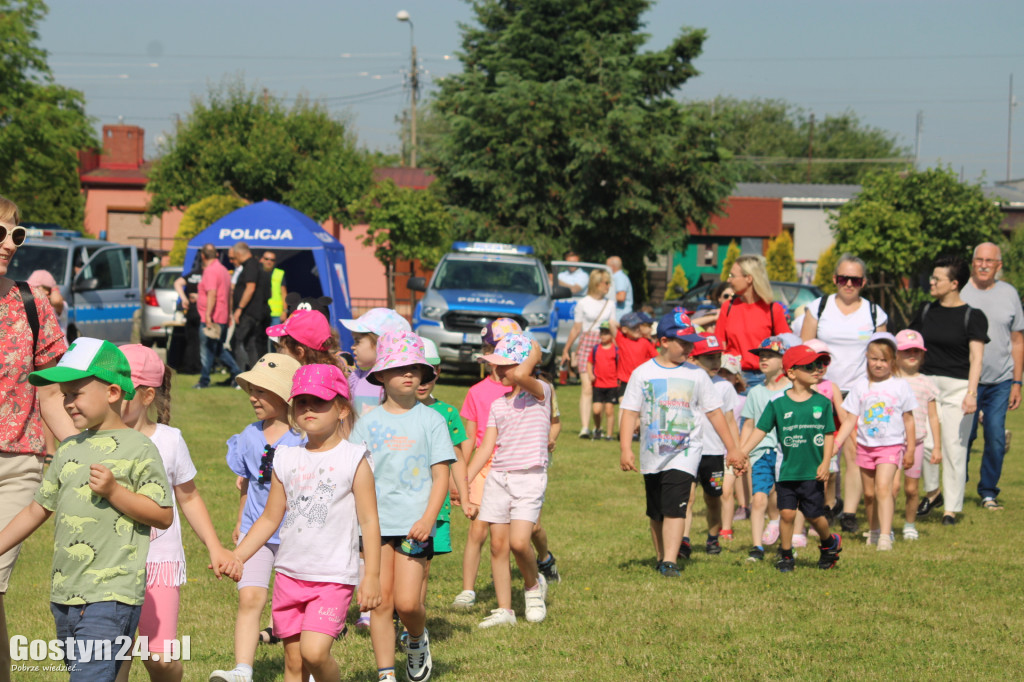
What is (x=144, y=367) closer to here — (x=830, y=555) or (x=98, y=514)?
(x=98, y=514)

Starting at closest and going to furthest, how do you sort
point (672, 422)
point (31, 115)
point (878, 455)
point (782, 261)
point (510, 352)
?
1. point (510, 352)
2. point (672, 422)
3. point (878, 455)
4. point (31, 115)
5. point (782, 261)

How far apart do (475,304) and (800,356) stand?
1152 cm

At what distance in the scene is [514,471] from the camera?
253 inches

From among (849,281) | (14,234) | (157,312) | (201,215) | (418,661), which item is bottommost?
(418,661)

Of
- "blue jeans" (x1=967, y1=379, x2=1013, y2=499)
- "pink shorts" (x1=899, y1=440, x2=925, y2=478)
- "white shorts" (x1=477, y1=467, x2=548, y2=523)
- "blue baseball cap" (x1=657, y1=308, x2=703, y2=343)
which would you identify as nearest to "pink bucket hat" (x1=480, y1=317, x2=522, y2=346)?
"white shorts" (x1=477, y1=467, x2=548, y2=523)

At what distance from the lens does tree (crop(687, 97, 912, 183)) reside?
9156cm

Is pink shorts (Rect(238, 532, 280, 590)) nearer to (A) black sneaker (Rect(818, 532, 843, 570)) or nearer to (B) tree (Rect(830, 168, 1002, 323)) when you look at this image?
(A) black sneaker (Rect(818, 532, 843, 570))

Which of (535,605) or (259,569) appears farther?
(535,605)

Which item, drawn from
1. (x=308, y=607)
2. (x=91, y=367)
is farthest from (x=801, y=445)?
(x=91, y=367)

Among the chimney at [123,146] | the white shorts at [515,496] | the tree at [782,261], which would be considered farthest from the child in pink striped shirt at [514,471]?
the chimney at [123,146]

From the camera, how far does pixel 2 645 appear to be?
4.47m

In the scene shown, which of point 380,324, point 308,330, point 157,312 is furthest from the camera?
point 157,312

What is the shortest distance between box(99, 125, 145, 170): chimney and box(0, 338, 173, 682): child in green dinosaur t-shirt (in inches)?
2340

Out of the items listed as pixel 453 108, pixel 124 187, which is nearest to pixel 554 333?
pixel 453 108
